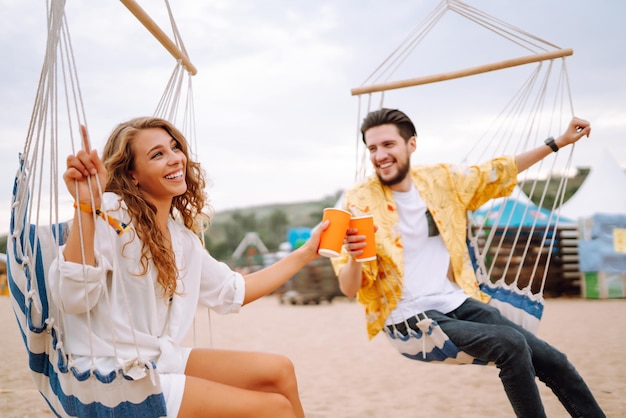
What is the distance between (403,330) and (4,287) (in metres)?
17.0

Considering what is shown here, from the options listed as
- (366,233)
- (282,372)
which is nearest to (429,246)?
(366,233)

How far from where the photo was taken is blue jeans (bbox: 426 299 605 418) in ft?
6.57

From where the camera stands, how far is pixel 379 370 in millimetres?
4711

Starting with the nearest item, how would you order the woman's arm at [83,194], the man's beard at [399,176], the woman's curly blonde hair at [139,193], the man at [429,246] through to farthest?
1. the woman's arm at [83,194]
2. the woman's curly blonde hair at [139,193]
3. the man at [429,246]
4. the man's beard at [399,176]

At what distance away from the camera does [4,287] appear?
53.1 ft

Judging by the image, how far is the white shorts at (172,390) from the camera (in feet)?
4.66

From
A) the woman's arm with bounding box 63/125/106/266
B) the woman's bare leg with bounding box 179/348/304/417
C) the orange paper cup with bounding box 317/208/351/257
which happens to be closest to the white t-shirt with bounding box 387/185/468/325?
the orange paper cup with bounding box 317/208/351/257

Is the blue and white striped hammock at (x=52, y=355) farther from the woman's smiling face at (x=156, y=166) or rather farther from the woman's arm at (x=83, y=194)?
the woman's smiling face at (x=156, y=166)

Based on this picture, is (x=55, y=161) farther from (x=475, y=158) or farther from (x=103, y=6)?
(x=475, y=158)

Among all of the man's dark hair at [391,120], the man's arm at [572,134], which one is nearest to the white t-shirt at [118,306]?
the man's dark hair at [391,120]

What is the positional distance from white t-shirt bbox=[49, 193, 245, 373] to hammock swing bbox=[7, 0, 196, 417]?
25 mm

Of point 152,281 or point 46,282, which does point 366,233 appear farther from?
point 46,282

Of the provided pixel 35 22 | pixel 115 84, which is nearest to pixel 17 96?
pixel 35 22

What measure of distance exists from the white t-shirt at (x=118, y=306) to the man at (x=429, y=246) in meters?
0.79
